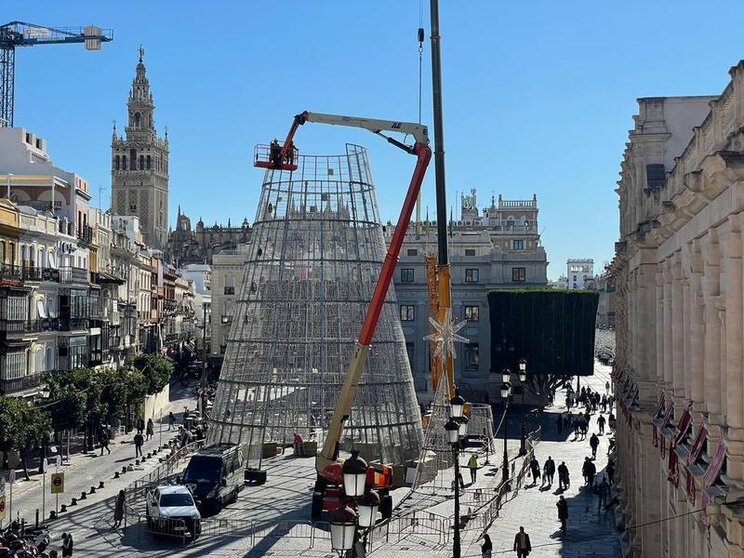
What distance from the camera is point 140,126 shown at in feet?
593

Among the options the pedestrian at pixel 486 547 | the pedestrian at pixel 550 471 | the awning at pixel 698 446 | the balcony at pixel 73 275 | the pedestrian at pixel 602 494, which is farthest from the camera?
the balcony at pixel 73 275

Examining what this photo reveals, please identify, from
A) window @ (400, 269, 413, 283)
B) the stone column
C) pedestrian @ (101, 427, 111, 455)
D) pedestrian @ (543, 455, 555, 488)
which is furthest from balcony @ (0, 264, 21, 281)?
window @ (400, 269, 413, 283)

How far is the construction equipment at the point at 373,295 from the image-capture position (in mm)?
32750

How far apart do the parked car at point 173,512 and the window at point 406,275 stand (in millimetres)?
52644

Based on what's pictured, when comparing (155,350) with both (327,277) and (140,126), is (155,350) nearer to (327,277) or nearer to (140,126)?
(327,277)

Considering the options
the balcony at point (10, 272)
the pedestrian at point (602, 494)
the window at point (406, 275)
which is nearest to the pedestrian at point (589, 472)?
the pedestrian at point (602, 494)

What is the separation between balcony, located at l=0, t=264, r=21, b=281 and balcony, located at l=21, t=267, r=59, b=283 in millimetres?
502

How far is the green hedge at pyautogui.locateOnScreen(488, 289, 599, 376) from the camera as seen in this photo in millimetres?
70000

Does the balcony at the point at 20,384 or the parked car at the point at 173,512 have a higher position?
the balcony at the point at 20,384

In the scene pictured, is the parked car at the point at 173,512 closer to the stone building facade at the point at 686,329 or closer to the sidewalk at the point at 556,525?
the sidewalk at the point at 556,525

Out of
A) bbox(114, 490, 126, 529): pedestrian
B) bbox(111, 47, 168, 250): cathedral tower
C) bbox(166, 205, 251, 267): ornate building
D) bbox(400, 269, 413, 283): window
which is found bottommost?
bbox(114, 490, 126, 529): pedestrian

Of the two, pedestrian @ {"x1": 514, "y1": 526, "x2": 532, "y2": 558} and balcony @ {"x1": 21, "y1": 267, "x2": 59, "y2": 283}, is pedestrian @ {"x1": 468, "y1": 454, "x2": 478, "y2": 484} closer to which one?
pedestrian @ {"x1": 514, "y1": 526, "x2": 532, "y2": 558}

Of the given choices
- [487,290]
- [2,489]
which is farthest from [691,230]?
[487,290]

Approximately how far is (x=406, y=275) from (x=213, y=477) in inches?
1989
